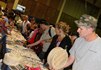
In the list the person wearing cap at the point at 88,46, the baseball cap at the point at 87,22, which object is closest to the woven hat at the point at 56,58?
the person wearing cap at the point at 88,46

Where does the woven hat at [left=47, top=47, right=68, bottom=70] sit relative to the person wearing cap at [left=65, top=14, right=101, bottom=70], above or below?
below

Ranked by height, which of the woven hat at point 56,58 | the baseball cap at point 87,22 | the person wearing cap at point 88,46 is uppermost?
the baseball cap at point 87,22

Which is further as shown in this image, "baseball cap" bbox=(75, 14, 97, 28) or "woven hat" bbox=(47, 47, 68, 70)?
"woven hat" bbox=(47, 47, 68, 70)

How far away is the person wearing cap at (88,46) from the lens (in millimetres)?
2591

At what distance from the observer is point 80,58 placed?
2799 mm

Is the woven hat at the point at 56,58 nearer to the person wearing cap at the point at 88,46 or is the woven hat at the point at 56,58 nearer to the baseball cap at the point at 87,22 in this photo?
the person wearing cap at the point at 88,46

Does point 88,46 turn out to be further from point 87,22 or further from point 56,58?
point 56,58

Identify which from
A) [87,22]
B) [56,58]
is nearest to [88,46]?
[87,22]

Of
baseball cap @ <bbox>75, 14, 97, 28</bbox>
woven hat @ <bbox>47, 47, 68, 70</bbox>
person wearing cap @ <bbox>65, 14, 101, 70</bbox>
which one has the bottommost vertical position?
woven hat @ <bbox>47, 47, 68, 70</bbox>

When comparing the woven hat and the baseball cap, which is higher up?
the baseball cap

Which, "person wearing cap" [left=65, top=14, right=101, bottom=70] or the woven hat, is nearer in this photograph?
"person wearing cap" [left=65, top=14, right=101, bottom=70]

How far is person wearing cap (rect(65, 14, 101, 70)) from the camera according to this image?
2591 mm

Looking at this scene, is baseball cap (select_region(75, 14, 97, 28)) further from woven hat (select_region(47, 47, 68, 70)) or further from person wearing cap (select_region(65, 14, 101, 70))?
woven hat (select_region(47, 47, 68, 70))

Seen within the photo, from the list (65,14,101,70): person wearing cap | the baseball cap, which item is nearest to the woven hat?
(65,14,101,70): person wearing cap
